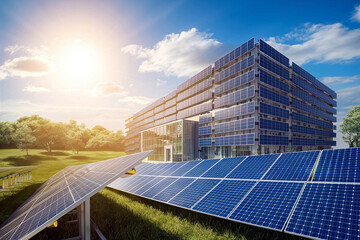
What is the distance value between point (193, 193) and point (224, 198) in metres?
1.55

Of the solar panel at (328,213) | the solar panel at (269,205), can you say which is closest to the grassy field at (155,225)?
the solar panel at (269,205)

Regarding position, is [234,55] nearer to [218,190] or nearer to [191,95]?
[191,95]

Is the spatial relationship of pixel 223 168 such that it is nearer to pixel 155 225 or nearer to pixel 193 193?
pixel 193 193

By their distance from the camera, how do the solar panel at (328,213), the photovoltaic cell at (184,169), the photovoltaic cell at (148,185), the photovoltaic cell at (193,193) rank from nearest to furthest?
the solar panel at (328,213), the photovoltaic cell at (193,193), the photovoltaic cell at (148,185), the photovoltaic cell at (184,169)

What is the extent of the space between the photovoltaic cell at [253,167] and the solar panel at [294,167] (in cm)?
31

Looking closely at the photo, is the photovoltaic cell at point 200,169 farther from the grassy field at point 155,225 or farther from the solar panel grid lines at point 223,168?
the grassy field at point 155,225

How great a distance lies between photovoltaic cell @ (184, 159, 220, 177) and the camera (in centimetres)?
1045

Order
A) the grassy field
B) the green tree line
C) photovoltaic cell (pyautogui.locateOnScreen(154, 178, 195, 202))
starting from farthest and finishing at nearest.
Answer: the green tree line < photovoltaic cell (pyautogui.locateOnScreen(154, 178, 195, 202)) < the grassy field

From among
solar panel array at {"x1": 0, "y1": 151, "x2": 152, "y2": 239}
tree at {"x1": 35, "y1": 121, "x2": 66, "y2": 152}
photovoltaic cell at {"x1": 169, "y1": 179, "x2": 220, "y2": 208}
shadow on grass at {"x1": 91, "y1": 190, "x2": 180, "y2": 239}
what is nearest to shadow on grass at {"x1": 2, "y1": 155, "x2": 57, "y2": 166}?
tree at {"x1": 35, "y1": 121, "x2": 66, "y2": 152}

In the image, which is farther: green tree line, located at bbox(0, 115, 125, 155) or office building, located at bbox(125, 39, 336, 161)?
green tree line, located at bbox(0, 115, 125, 155)

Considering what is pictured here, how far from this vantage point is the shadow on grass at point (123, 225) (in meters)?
6.68

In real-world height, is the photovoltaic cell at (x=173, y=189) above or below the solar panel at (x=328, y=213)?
below

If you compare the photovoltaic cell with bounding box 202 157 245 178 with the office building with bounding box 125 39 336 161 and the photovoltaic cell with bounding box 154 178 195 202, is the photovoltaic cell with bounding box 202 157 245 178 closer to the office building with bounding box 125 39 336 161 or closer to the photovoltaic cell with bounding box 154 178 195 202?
the photovoltaic cell with bounding box 154 178 195 202

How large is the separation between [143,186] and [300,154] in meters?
7.93
